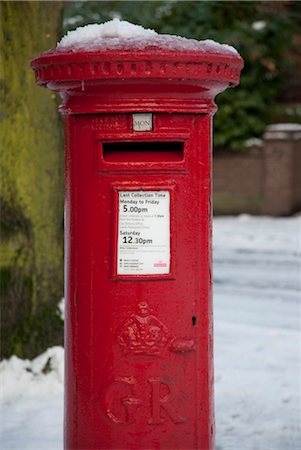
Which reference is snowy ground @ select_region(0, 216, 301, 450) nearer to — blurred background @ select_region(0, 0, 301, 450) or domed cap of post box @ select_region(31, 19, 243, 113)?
blurred background @ select_region(0, 0, 301, 450)

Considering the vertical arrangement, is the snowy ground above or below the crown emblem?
below

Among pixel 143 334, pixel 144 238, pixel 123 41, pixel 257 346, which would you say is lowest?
pixel 257 346

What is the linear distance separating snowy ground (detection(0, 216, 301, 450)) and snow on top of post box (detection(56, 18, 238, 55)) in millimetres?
2026

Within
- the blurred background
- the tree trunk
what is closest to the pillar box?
the blurred background

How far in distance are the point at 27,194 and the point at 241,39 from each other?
1007 cm

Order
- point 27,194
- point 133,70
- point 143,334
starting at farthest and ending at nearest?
point 27,194 < point 143,334 < point 133,70

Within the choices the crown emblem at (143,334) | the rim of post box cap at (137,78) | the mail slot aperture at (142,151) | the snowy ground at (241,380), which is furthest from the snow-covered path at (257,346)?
the rim of post box cap at (137,78)

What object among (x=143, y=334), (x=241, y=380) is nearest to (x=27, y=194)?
(x=241, y=380)

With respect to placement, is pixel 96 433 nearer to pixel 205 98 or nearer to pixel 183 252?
pixel 183 252

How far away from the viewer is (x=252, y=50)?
14711mm

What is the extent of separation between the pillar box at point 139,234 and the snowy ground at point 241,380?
1182 millimetres

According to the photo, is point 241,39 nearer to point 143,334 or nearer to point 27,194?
point 27,194

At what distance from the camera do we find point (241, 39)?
573 inches

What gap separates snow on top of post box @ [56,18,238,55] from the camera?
290 cm
